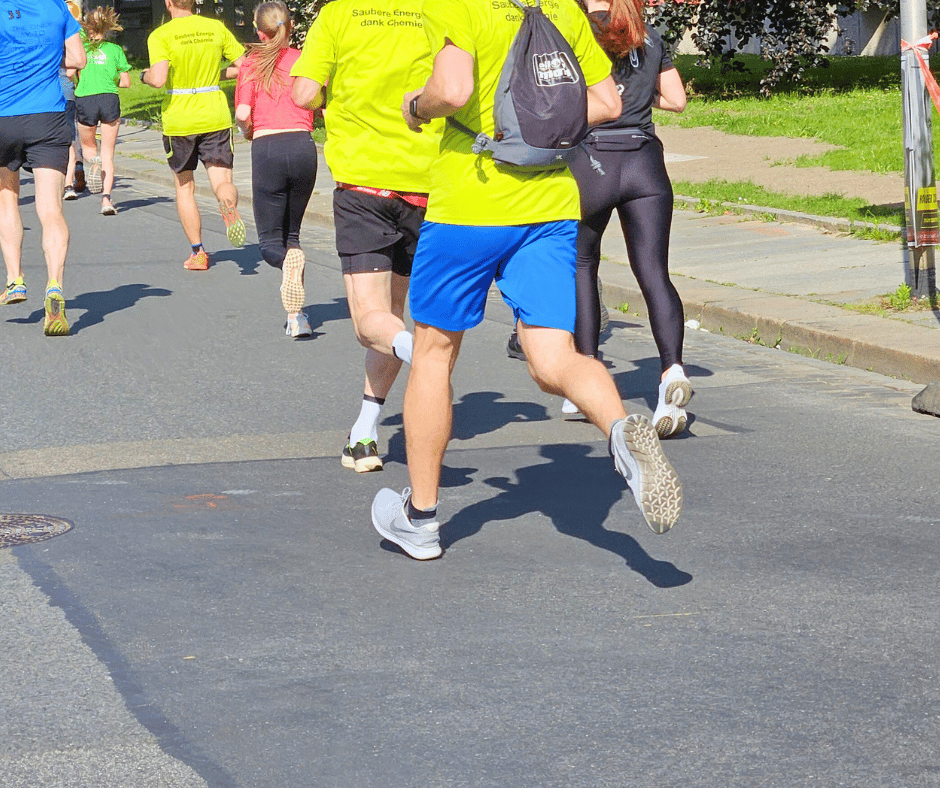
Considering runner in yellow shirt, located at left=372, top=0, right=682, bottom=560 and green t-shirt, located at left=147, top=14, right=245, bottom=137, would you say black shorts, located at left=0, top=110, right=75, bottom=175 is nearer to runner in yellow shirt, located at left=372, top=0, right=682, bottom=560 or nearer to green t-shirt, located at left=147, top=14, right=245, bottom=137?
green t-shirt, located at left=147, top=14, right=245, bottom=137

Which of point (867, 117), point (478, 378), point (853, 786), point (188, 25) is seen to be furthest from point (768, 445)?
point (867, 117)

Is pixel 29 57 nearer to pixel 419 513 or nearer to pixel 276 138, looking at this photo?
pixel 276 138

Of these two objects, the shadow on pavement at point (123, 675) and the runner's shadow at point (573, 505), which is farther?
the runner's shadow at point (573, 505)

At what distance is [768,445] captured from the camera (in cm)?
658

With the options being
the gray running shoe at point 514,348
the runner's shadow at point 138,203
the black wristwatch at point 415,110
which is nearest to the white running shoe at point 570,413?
the gray running shoe at point 514,348

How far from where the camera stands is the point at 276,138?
934 centimetres

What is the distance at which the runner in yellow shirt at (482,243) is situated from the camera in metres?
4.51

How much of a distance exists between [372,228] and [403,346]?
0.75m

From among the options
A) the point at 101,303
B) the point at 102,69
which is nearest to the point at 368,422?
the point at 101,303

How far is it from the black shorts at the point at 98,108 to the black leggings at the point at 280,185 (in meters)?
7.79

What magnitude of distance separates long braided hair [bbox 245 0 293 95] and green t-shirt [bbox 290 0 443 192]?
297 cm

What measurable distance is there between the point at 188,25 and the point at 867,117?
10.2 metres

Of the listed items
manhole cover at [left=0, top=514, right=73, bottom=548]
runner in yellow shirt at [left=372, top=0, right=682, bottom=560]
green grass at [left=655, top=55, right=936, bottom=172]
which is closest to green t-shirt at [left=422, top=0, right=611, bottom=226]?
runner in yellow shirt at [left=372, top=0, right=682, bottom=560]

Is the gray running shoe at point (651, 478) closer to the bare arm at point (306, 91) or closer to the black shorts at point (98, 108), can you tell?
the bare arm at point (306, 91)
